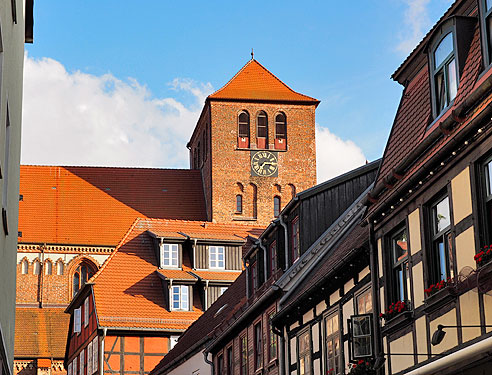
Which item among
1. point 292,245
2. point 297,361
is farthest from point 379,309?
point 292,245

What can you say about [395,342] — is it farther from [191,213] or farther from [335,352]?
A: [191,213]

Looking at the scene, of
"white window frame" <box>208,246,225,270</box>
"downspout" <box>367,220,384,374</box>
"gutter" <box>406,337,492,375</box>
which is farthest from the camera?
"white window frame" <box>208,246,225,270</box>

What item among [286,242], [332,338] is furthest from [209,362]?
[332,338]

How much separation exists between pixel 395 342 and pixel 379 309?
3.32 ft

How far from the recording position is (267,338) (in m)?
22.5

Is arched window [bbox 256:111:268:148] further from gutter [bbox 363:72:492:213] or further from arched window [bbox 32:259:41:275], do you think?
gutter [bbox 363:72:492:213]

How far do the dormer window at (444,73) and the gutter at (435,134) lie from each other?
30 cm

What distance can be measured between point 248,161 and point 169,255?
55.6 feet

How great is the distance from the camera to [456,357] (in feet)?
32.4

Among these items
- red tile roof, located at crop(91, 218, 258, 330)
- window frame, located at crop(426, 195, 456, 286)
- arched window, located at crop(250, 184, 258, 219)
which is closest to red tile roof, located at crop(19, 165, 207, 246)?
arched window, located at crop(250, 184, 258, 219)

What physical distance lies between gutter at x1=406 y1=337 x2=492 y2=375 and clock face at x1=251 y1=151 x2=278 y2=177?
48558 millimetres

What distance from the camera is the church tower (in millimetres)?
59562

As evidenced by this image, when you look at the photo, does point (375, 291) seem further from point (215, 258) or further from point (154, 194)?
point (154, 194)

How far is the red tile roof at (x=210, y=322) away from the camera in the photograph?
2925 cm
